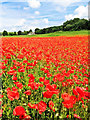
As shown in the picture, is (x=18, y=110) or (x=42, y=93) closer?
(x=18, y=110)

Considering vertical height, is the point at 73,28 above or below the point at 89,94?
above

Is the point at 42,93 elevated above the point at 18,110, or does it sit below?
below

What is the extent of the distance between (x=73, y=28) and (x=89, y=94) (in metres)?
56.4

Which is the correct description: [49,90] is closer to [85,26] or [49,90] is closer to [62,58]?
[62,58]

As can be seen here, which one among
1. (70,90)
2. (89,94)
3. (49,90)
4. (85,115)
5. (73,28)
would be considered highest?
(73,28)

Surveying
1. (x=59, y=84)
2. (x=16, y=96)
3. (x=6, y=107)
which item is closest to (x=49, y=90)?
(x=16, y=96)

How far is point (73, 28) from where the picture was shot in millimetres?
55094

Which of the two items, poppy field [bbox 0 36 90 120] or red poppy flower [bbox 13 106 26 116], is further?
poppy field [bbox 0 36 90 120]

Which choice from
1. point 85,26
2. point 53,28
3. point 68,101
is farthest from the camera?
point 53,28

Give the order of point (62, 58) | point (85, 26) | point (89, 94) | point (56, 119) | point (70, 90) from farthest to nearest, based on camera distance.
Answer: point (85, 26) < point (62, 58) < point (70, 90) < point (56, 119) < point (89, 94)

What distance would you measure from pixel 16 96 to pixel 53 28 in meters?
62.0

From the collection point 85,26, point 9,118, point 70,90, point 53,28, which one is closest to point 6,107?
point 9,118

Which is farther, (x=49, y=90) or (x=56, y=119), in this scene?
(x=56, y=119)

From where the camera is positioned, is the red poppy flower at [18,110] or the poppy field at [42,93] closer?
the red poppy flower at [18,110]
